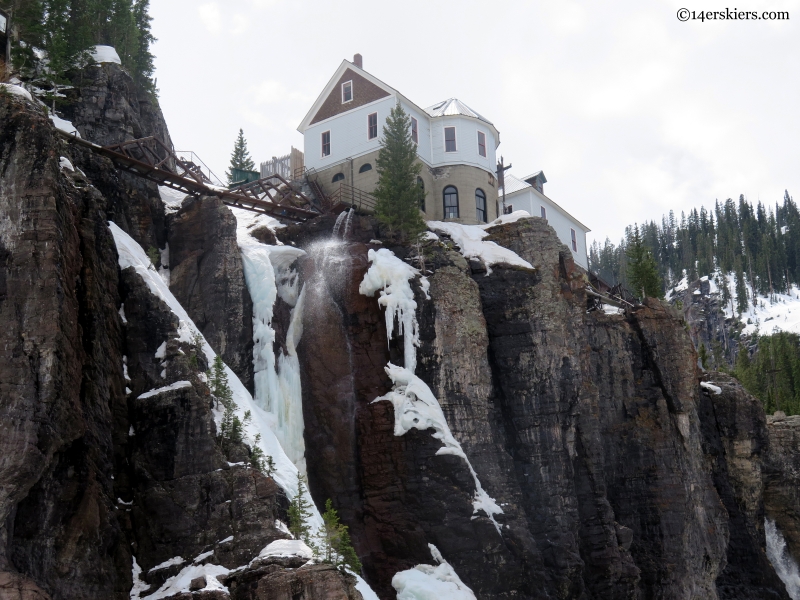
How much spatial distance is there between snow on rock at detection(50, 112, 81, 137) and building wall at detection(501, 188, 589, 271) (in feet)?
101

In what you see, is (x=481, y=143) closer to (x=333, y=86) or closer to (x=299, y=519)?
(x=333, y=86)

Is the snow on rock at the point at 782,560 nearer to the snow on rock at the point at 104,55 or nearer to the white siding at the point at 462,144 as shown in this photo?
the white siding at the point at 462,144

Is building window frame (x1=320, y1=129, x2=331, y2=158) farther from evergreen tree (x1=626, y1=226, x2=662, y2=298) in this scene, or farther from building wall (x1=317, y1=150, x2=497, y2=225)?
evergreen tree (x1=626, y1=226, x2=662, y2=298)

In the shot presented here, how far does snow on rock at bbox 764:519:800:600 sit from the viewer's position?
57.3 m

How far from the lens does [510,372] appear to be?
147 ft

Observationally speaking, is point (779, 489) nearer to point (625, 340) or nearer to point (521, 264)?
point (625, 340)

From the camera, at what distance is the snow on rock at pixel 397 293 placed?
140 feet

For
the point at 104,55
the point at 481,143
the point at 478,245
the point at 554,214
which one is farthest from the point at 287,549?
the point at 554,214

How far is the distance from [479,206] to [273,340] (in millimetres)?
20952

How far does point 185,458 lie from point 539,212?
40.7 m

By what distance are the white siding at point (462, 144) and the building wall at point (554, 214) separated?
5.53m

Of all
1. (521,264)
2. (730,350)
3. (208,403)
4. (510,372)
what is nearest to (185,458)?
(208,403)

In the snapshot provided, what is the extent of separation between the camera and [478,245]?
48781 mm

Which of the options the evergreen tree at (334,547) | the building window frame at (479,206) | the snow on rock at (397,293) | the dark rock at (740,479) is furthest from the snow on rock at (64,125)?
the dark rock at (740,479)
